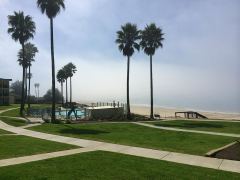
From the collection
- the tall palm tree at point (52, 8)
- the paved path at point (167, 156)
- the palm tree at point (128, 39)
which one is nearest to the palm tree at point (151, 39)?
the palm tree at point (128, 39)

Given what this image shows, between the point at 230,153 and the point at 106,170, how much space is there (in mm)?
6361

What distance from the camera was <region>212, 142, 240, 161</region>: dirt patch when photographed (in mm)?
14266

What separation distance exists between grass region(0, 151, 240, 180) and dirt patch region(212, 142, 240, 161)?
2.46 m

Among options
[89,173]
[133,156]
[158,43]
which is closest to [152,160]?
[133,156]

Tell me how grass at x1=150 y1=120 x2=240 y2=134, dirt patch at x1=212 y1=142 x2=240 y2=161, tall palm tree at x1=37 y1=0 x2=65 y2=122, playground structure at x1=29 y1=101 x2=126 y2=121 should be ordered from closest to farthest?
1. dirt patch at x1=212 y1=142 x2=240 y2=161
2. grass at x1=150 y1=120 x2=240 y2=134
3. tall palm tree at x1=37 y1=0 x2=65 y2=122
4. playground structure at x1=29 y1=101 x2=126 y2=121

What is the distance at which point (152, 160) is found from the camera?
45.2 ft

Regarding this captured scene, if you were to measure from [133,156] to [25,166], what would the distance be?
15.1 ft

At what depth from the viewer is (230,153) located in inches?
590

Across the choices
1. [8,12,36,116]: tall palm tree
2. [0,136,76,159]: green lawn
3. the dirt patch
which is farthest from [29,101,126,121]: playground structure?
the dirt patch

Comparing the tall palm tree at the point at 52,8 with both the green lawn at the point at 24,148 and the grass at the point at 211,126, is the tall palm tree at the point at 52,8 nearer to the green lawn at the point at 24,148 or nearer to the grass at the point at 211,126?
the grass at the point at 211,126

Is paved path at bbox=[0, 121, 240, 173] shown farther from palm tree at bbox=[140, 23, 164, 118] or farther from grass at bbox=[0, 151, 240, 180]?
palm tree at bbox=[140, 23, 164, 118]

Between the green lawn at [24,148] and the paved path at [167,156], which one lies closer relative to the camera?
the paved path at [167,156]

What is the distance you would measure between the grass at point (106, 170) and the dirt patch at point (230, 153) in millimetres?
2455

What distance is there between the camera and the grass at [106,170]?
10758 millimetres
